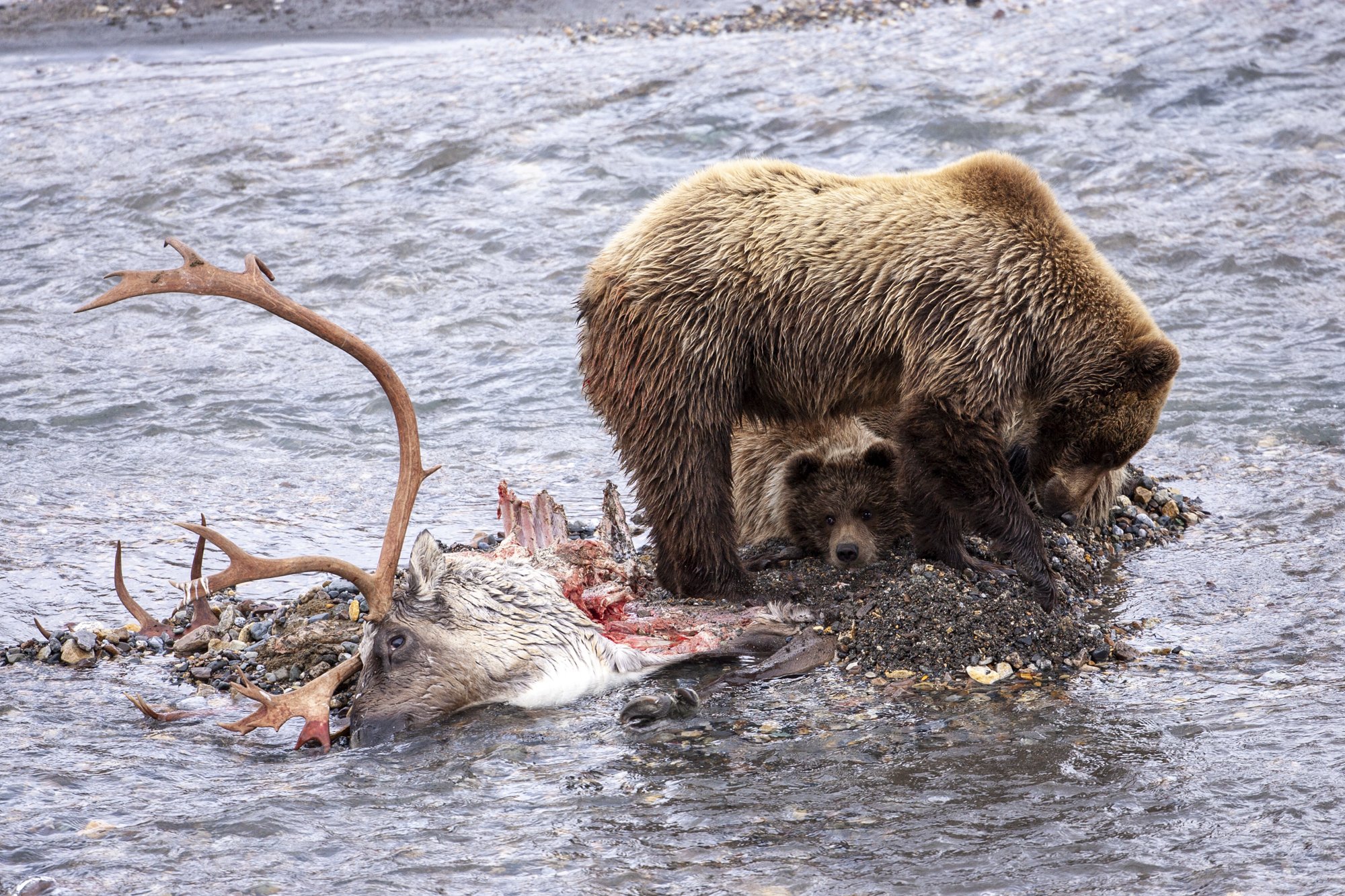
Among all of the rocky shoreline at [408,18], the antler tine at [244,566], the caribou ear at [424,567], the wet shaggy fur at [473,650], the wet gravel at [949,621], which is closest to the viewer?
the antler tine at [244,566]

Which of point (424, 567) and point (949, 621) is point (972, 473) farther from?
point (424, 567)

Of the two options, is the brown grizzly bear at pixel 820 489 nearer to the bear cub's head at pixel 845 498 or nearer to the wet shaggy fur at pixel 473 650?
the bear cub's head at pixel 845 498

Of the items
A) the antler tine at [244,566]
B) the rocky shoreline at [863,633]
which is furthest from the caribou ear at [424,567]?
the rocky shoreline at [863,633]

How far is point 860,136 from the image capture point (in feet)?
50.5

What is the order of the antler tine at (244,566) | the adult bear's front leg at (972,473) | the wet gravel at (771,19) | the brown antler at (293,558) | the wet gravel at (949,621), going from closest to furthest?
the antler tine at (244,566) → the brown antler at (293,558) → the wet gravel at (949,621) → the adult bear's front leg at (972,473) → the wet gravel at (771,19)

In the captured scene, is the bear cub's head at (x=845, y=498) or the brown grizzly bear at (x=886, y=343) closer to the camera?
the brown grizzly bear at (x=886, y=343)

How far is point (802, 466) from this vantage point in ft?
24.4

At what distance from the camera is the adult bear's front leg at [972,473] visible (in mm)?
6293

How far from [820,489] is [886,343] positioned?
107cm

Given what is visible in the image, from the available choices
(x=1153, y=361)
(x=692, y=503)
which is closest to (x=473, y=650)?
(x=692, y=503)

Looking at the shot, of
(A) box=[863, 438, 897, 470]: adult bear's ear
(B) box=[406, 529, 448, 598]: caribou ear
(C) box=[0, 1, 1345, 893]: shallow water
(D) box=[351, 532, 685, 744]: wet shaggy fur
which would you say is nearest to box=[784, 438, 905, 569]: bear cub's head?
(A) box=[863, 438, 897, 470]: adult bear's ear

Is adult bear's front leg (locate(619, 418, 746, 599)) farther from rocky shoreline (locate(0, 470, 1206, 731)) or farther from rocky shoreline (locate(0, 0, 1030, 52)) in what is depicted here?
rocky shoreline (locate(0, 0, 1030, 52))

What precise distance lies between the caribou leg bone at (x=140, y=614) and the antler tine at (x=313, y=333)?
3.03ft

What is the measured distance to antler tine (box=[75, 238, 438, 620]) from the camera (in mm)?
5059
